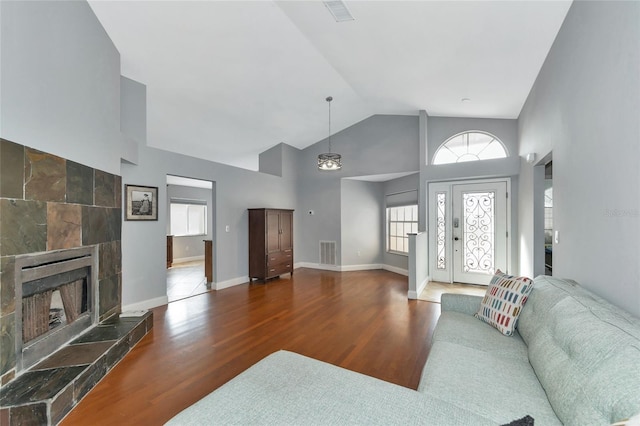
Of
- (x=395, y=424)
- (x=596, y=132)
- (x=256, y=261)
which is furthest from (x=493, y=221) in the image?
(x=395, y=424)

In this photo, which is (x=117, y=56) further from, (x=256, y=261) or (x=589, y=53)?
(x=589, y=53)

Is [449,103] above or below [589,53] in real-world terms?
above

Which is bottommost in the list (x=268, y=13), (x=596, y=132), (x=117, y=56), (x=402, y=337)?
(x=402, y=337)

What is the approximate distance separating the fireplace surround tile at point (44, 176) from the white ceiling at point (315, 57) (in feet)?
5.65

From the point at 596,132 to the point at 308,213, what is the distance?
5902mm

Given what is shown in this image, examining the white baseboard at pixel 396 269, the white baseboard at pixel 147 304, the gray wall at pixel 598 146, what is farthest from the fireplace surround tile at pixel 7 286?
the white baseboard at pixel 396 269

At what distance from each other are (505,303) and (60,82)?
4.00 m

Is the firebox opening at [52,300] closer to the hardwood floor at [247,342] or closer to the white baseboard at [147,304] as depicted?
the hardwood floor at [247,342]

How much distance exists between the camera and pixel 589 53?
2012mm

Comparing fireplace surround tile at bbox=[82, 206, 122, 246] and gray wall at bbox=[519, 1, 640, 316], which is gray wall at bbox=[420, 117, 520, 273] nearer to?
gray wall at bbox=[519, 1, 640, 316]

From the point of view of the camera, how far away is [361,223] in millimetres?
7082

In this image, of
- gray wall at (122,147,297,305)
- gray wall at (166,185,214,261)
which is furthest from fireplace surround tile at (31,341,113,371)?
gray wall at (166,185,214,261)

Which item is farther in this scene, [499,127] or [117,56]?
[499,127]

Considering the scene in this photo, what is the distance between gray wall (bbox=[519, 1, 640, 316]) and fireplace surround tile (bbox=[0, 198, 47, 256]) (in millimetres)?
3735
